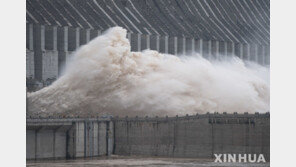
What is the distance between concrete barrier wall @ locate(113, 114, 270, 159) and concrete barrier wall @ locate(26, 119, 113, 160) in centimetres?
175

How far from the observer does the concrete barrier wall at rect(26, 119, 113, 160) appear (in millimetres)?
100812

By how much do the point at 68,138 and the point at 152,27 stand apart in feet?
64.9

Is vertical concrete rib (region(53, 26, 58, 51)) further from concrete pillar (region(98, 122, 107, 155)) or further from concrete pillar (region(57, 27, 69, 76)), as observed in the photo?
concrete pillar (region(98, 122, 107, 155))

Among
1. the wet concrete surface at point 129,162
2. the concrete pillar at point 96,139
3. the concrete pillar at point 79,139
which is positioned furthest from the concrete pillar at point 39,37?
the wet concrete surface at point 129,162

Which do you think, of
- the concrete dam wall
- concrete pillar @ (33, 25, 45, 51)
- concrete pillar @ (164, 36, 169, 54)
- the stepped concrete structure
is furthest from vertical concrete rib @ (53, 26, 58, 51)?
concrete pillar @ (164, 36, 169, 54)

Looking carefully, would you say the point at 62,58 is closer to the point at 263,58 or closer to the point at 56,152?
the point at 56,152

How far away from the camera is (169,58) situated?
394 feet

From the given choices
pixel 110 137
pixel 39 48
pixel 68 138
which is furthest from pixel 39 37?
pixel 110 137

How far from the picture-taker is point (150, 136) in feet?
343

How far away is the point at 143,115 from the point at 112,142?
25.6 feet

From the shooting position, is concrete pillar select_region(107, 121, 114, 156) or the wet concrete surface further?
concrete pillar select_region(107, 121, 114, 156)

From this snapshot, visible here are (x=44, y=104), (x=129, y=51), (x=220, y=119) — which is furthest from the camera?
(x=129, y=51)

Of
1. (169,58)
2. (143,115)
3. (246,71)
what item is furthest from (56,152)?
(246,71)

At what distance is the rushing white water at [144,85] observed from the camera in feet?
372
